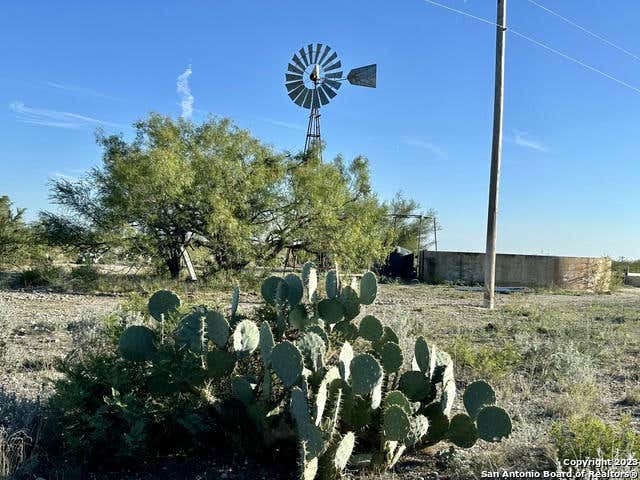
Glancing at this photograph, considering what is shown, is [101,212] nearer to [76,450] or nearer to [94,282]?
[94,282]

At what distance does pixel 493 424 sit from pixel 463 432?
0.23 meters

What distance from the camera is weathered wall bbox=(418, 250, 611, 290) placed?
22.9 m

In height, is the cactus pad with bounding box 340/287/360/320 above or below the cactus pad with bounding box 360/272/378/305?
below

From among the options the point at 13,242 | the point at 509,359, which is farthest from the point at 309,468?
the point at 13,242

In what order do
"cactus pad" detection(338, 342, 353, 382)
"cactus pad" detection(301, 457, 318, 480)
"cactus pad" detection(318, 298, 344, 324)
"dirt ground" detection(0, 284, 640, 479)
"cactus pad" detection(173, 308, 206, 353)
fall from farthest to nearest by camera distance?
"cactus pad" detection(318, 298, 344, 324), "dirt ground" detection(0, 284, 640, 479), "cactus pad" detection(173, 308, 206, 353), "cactus pad" detection(338, 342, 353, 382), "cactus pad" detection(301, 457, 318, 480)

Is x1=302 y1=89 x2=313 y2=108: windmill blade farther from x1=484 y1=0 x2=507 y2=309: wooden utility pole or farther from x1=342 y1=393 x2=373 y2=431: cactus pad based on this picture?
x1=342 y1=393 x2=373 y2=431: cactus pad

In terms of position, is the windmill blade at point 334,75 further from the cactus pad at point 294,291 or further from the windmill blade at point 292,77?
the cactus pad at point 294,291

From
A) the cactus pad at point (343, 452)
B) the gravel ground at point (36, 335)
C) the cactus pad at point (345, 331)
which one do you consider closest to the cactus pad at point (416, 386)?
the cactus pad at point (345, 331)

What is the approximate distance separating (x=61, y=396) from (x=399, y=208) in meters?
31.5

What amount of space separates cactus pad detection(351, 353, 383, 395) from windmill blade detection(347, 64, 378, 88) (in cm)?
1776

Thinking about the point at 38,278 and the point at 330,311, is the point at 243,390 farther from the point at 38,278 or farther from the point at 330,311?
the point at 38,278

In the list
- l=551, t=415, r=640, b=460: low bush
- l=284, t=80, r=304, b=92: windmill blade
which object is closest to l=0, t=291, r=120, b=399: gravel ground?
l=551, t=415, r=640, b=460: low bush

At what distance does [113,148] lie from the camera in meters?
16.2

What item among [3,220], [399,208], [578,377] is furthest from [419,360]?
[399,208]
